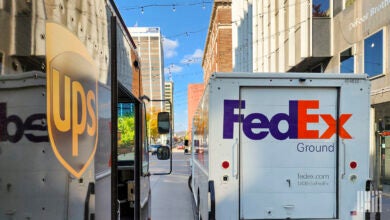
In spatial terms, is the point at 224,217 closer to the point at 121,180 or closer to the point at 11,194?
the point at 121,180

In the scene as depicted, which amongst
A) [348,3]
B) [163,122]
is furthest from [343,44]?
[163,122]

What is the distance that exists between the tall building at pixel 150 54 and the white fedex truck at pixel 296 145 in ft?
7.36

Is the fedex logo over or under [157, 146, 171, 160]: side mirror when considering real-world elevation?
over

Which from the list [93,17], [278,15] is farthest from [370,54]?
[93,17]

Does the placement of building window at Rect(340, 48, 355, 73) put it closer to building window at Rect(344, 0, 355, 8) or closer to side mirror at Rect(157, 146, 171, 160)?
building window at Rect(344, 0, 355, 8)

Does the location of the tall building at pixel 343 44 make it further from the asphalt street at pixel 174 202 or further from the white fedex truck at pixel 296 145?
the white fedex truck at pixel 296 145

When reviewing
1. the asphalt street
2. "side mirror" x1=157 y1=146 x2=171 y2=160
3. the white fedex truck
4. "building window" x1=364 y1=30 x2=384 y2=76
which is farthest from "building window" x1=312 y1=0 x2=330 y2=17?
"side mirror" x1=157 y1=146 x2=171 y2=160

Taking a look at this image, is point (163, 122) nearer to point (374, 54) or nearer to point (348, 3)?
point (374, 54)

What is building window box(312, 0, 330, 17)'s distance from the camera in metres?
15.4

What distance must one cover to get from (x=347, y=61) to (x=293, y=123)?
1088 cm

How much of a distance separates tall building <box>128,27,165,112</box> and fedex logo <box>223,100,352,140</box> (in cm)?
226

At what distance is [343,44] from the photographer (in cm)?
1405

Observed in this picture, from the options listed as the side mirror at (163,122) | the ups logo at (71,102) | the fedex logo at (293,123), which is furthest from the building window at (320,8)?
the ups logo at (71,102)

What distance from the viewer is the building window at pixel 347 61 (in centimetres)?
1334
